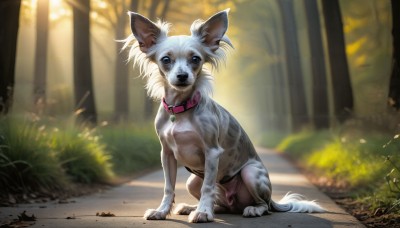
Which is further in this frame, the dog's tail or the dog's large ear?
the dog's tail

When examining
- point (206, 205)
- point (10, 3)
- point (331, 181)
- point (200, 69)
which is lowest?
point (331, 181)

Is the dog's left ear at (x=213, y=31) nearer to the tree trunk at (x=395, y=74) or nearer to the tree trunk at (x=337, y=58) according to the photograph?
the tree trunk at (x=395, y=74)

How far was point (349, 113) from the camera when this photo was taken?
14.5 metres

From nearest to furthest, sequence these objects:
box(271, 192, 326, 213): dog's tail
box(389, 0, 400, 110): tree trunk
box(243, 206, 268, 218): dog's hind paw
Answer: box(243, 206, 268, 218): dog's hind paw < box(271, 192, 326, 213): dog's tail < box(389, 0, 400, 110): tree trunk

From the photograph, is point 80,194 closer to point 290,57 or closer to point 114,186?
point 114,186

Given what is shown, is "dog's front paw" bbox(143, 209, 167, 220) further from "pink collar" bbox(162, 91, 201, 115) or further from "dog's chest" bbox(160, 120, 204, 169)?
"pink collar" bbox(162, 91, 201, 115)

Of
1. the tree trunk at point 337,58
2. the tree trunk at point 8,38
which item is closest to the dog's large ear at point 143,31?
the tree trunk at point 8,38

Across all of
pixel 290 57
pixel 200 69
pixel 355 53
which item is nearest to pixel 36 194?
pixel 200 69

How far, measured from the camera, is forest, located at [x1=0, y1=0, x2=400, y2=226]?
8.71 metres

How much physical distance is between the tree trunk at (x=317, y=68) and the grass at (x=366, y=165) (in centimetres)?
699

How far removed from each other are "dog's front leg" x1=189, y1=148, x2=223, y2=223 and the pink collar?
0.47m

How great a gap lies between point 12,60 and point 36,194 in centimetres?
380

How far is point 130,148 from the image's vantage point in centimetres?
1495

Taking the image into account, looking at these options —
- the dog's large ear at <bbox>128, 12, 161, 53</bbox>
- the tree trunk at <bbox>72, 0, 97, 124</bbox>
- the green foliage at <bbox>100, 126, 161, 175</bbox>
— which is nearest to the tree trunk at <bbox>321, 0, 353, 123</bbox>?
the green foliage at <bbox>100, 126, 161, 175</bbox>
